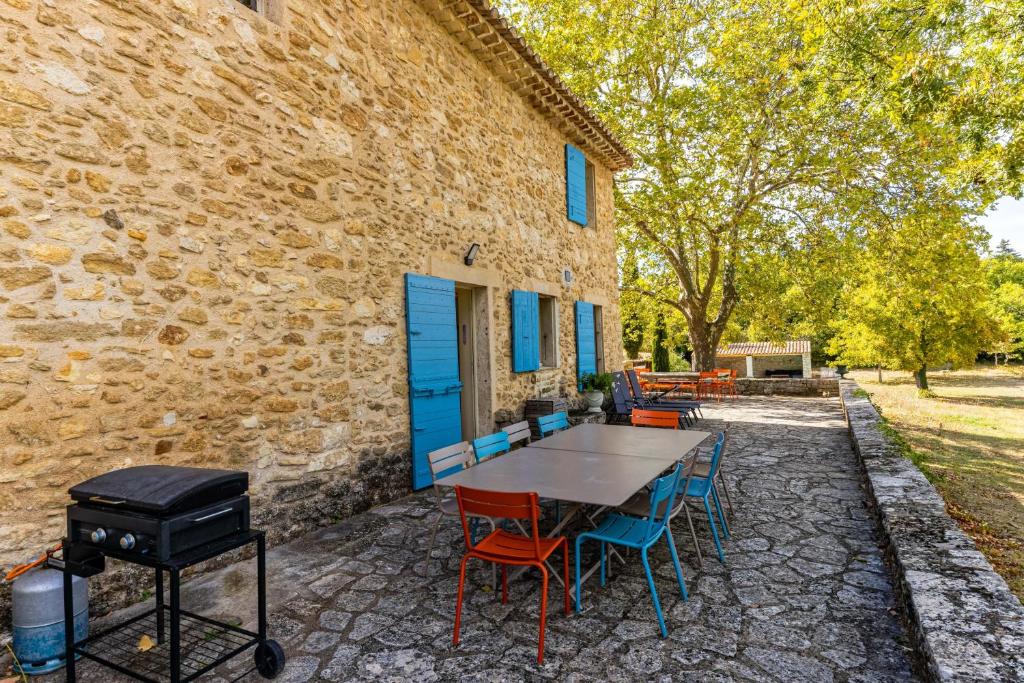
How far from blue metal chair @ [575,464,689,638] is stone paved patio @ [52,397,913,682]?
6.1 inches

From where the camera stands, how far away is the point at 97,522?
6.89 ft

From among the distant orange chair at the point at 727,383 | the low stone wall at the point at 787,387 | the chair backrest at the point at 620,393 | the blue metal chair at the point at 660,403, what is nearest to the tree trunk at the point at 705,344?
the distant orange chair at the point at 727,383

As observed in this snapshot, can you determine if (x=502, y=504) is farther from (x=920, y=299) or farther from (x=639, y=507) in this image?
(x=920, y=299)

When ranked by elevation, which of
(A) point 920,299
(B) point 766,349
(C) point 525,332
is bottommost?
(B) point 766,349

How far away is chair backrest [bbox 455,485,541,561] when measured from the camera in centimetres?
237

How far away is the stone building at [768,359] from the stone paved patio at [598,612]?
2236 cm

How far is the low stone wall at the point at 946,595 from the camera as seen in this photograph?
1.77 metres

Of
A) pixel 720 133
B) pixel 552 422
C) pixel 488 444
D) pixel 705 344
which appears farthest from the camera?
pixel 705 344

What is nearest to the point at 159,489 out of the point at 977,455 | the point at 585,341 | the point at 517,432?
the point at 517,432

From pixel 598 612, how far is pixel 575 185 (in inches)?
283

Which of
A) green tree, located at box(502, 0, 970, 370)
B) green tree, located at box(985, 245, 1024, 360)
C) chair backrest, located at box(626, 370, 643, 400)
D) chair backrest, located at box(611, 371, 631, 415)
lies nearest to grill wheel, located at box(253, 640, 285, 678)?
chair backrest, located at box(611, 371, 631, 415)

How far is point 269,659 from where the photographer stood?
7.45ft

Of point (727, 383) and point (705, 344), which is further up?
point (705, 344)

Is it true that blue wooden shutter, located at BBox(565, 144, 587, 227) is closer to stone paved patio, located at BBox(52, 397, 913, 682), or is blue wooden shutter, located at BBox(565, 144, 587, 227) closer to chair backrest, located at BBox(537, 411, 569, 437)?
chair backrest, located at BBox(537, 411, 569, 437)
